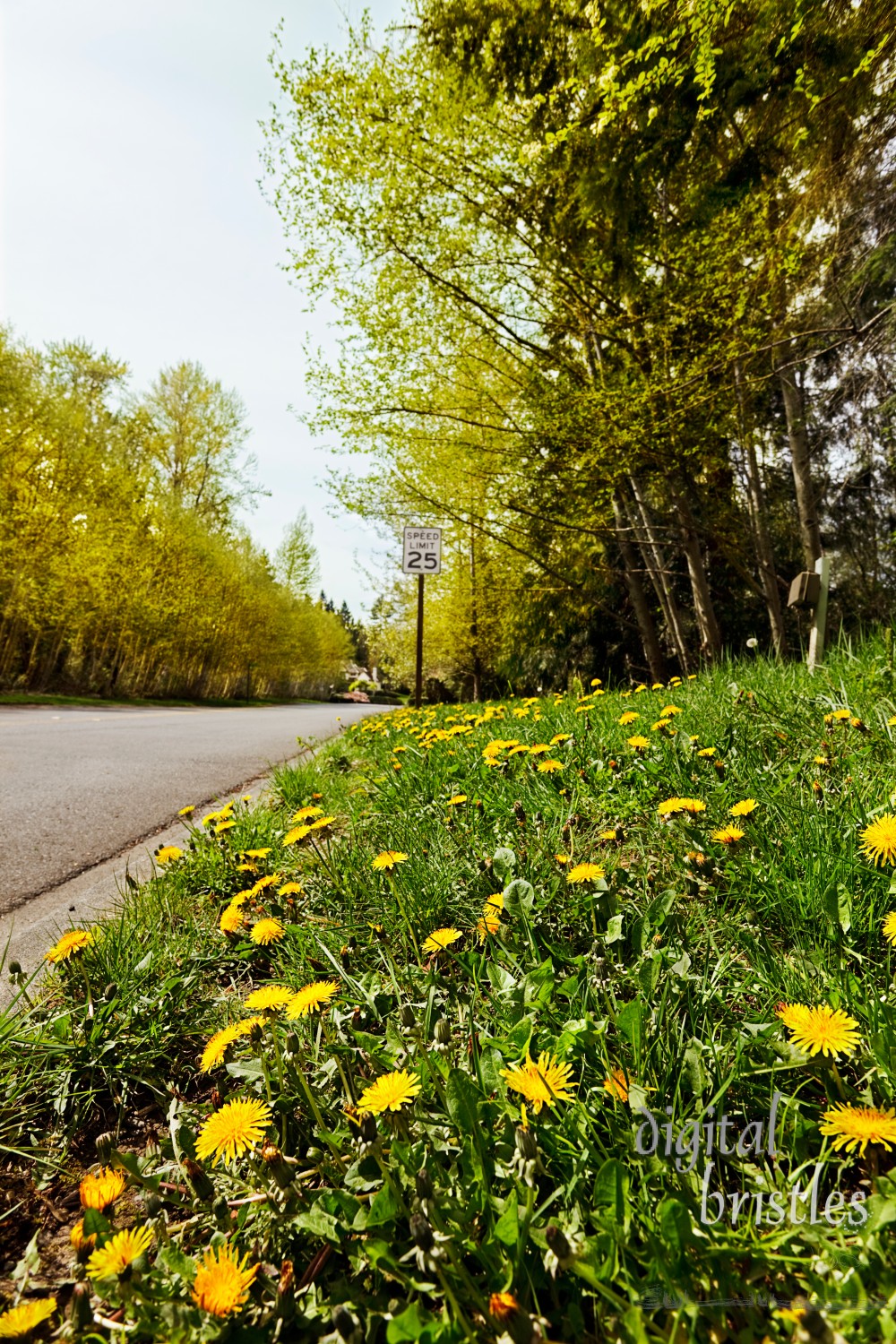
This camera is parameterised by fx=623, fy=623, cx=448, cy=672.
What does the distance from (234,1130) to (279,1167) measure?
0.09 m

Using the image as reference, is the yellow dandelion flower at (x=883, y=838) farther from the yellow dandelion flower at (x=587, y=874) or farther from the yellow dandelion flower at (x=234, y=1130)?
the yellow dandelion flower at (x=234, y=1130)

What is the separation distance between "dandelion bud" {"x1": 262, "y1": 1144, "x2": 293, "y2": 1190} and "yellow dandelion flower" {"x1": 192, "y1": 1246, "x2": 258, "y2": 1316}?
0.38 ft

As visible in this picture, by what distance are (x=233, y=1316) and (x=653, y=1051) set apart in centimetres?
68

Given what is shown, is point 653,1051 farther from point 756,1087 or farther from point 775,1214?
point 775,1214

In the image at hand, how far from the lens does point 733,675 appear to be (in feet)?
13.0

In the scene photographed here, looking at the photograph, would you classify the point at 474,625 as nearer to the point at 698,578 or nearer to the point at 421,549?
the point at 421,549

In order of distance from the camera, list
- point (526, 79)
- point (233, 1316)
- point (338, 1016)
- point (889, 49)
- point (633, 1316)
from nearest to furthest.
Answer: point (633, 1316) → point (233, 1316) → point (338, 1016) → point (889, 49) → point (526, 79)

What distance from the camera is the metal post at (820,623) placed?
392 centimetres

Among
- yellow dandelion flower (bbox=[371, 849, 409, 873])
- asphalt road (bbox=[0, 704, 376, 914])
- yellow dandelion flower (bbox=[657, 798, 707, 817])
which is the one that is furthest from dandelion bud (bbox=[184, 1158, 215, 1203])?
asphalt road (bbox=[0, 704, 376, 914])

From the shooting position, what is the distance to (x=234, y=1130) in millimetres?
905

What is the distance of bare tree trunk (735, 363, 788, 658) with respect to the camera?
270 inches

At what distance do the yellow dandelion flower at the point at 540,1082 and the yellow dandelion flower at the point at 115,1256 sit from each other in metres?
0.50

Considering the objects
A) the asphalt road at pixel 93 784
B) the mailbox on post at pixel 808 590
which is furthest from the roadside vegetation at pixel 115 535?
the mailbox on post at pixel 808 590

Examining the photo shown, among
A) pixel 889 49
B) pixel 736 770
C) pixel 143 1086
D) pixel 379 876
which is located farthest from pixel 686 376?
pixel 143 1086
